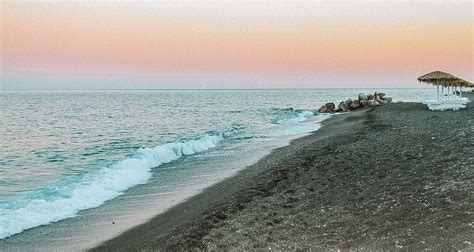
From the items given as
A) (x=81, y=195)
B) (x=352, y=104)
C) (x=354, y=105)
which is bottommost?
(x=81, y=195)

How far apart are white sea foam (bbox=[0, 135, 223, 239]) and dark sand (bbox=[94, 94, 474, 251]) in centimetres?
267

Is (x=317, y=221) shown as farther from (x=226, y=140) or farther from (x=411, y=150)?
(x=226, y=140)

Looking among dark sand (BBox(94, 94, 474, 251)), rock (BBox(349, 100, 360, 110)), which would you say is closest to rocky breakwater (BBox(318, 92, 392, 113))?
rock (BBox(349, 100, 360, 110))

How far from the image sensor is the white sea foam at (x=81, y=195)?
33.9ft

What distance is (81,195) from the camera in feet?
41.8

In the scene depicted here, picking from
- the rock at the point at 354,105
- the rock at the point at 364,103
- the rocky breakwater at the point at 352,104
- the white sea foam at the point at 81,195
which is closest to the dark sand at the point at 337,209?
the white sea foam at the point at 81,195

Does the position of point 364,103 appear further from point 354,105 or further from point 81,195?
point 81,195

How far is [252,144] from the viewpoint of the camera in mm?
25156

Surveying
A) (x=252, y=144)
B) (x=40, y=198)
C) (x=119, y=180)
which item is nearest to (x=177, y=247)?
(x=40, y=198)

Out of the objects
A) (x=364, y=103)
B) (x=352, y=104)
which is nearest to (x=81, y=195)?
(x=352, y=104)

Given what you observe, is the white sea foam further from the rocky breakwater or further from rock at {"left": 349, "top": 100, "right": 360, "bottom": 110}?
rock at {"left": 349, "top": 100, "right": 360, "bottom": 110}

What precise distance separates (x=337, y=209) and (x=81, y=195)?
24.8 ft

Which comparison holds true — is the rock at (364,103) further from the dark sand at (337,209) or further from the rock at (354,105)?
the dark sand at (337,209)

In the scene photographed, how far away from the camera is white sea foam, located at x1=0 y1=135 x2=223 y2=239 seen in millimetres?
10328
